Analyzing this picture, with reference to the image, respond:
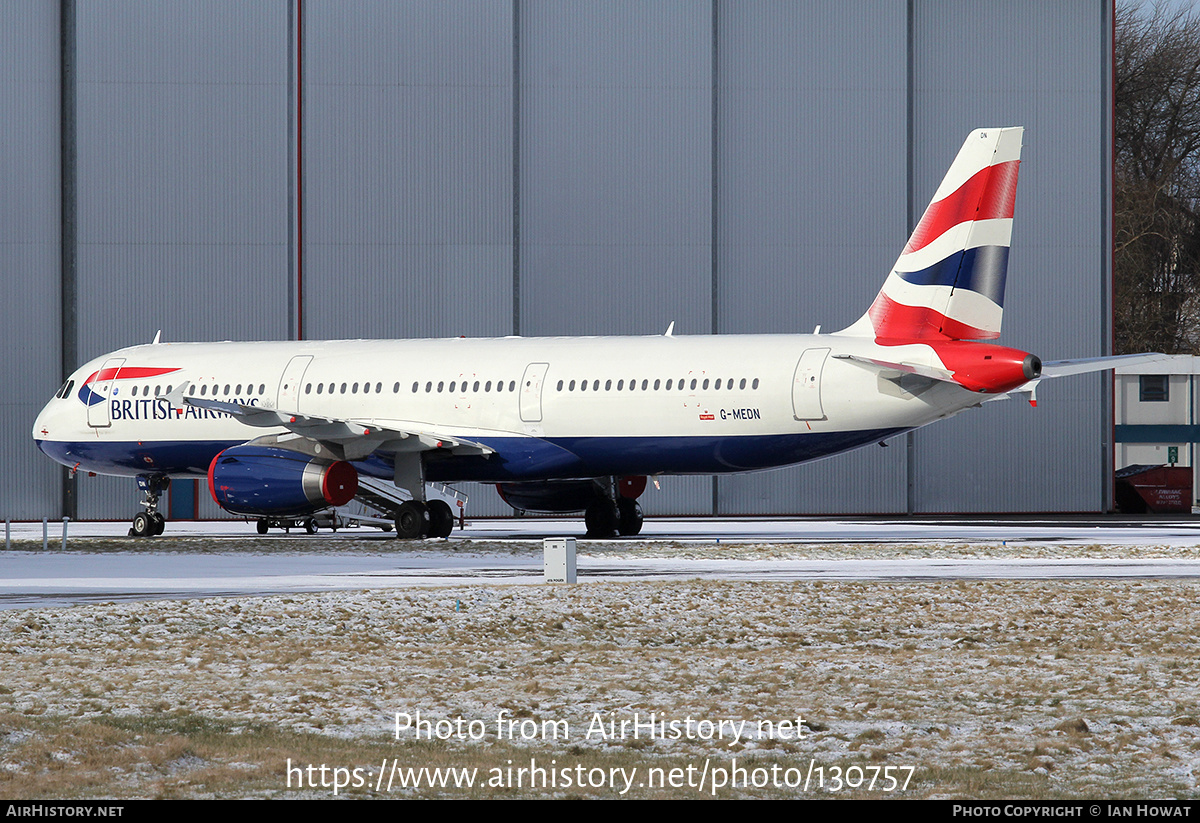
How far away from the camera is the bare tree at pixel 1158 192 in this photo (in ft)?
200

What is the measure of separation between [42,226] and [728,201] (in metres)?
19.4

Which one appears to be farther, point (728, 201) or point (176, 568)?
point (728, 201)

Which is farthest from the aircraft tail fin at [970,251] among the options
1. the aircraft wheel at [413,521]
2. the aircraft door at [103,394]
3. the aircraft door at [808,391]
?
the aircraft door at [103,394]

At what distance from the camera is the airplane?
25.5m

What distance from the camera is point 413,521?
2789 centimetres

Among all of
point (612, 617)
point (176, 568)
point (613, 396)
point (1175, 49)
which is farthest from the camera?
point (1175, 49)

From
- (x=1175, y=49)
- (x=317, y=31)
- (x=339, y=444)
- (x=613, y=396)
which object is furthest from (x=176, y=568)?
(x=1175, y=49)

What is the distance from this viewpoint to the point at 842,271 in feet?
136

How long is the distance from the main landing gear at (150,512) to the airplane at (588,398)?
47mm

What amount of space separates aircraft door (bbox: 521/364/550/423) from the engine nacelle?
11.3ft

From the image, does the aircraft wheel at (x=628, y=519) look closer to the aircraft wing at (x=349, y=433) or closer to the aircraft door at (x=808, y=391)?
the aircraft wing at (x=349, y=433)

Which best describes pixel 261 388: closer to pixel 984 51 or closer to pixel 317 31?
pixel 317 31

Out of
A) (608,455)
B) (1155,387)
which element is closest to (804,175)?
(1155,387)

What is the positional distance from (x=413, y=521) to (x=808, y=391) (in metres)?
7.98
